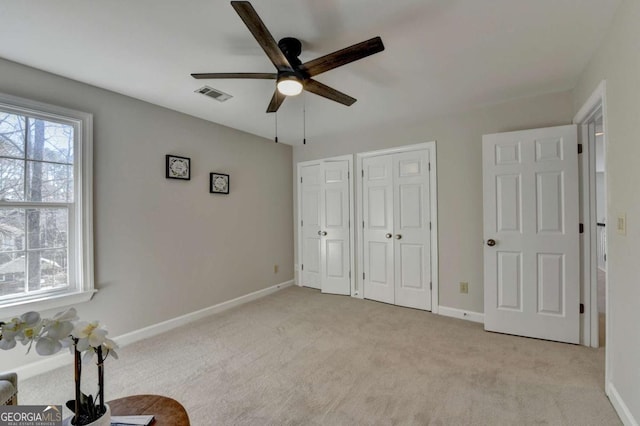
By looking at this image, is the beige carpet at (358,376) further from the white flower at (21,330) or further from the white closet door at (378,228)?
the white flower at (21,330)

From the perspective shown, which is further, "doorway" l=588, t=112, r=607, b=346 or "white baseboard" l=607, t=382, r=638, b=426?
"doorway" l=588, t=112, r=607, b=346

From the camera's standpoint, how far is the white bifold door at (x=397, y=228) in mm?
3504

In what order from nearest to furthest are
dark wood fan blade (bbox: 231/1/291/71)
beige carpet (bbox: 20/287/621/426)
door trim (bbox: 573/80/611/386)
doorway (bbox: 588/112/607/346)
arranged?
dark wood fan blade (bbox: 231/1/291/71) < beige carpet (bbox: 20/287/621/426) < doorway (bbox: 588/112/607/346) < door trim (bbox: 573/80/611/386)

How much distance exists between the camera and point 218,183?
357 cm

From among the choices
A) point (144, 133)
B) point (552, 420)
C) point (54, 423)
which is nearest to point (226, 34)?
point (144, 133)

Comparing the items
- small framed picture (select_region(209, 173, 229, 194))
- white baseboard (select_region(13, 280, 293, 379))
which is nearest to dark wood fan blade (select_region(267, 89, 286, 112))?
small framed picture (select_region(209, 173, 229, 194))

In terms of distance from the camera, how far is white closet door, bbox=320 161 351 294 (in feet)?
13.7

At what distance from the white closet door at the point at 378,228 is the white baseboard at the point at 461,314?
2.07 ft

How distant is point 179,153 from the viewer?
10.4ft

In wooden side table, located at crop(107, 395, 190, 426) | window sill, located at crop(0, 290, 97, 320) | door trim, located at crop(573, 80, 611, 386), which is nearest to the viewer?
wooden side table, located at crop(107, 395, 190, 426)

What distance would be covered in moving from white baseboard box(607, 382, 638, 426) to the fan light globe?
2.70m

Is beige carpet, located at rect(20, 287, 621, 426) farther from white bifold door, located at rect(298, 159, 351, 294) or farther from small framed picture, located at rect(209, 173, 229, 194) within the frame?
small framed picture, located at rect(209, 173, 229, 194)

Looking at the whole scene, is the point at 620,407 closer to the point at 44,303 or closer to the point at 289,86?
the point at 289,86

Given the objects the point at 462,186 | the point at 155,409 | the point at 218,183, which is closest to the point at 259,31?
the point at 155,409
